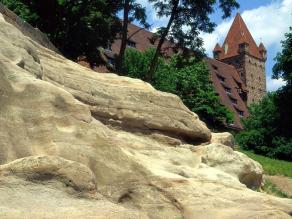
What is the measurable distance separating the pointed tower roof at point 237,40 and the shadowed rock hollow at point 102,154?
80.8 meters

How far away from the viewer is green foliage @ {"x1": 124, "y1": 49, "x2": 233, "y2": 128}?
3755 centimetres

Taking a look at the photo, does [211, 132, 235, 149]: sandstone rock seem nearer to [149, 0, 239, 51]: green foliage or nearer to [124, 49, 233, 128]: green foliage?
[149, 0, 239, 51]: green foliage

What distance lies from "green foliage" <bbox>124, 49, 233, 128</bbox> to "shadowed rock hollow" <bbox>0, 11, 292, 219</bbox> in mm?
24361

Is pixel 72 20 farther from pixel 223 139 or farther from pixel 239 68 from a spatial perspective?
pixel 239 68

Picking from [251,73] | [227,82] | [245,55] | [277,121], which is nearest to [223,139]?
[277,121]

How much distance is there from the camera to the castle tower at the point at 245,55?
87.1 m

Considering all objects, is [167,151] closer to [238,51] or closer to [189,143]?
[189,143]

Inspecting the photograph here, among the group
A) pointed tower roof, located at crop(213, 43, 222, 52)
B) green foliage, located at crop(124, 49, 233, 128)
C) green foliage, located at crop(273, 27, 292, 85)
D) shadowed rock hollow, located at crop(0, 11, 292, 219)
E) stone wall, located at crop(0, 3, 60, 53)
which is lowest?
shadowed rock hollow, located at crop(0, 11, 292, 219)

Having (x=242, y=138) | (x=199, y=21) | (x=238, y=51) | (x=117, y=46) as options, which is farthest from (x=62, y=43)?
(x=238, y=51)

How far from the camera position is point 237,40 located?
302 feet

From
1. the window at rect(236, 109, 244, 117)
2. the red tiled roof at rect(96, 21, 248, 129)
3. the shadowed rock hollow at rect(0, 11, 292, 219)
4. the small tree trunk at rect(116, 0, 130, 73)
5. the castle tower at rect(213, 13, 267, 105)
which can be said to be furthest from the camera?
the castle tower at rect(213, 13, 267, 105)

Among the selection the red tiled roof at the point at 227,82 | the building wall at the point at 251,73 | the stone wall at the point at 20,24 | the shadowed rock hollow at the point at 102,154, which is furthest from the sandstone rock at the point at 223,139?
the building wall at the point at 251,73

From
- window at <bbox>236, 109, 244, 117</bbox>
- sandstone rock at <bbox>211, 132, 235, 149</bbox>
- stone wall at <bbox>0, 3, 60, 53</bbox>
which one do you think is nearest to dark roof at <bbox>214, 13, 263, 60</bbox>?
window at <bbox>236, 109, 244, 117</bbox>

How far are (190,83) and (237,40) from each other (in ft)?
179
